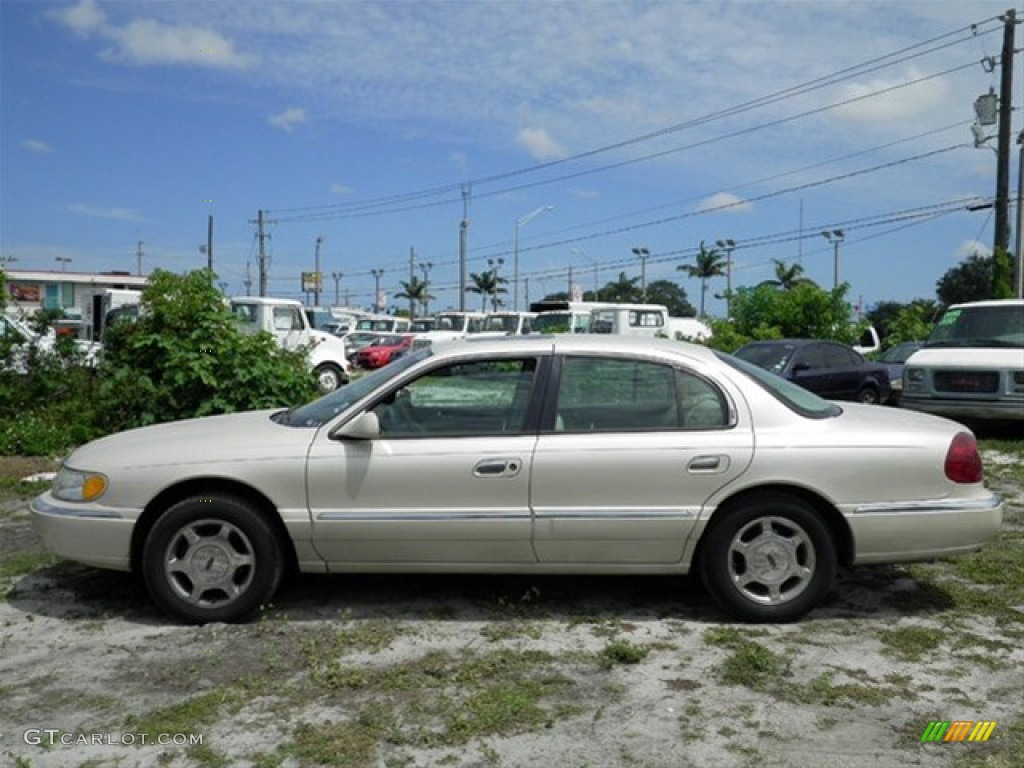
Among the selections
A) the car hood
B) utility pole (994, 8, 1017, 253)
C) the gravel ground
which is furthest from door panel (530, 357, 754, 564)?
utility pole (994, 8, 1017, 253)

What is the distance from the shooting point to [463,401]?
495 cm

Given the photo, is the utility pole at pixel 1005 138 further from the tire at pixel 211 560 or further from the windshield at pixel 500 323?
the tire at pixel 211 560

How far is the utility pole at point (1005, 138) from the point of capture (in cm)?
2220

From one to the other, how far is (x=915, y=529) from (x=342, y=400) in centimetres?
301

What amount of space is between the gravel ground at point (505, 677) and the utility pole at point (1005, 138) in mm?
19454

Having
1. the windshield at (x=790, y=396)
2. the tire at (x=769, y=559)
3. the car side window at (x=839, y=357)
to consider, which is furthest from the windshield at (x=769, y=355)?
the tire at (x=769, y=559)

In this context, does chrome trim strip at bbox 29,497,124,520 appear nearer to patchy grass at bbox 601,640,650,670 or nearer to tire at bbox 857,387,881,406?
patchy grass at bbox 601,640,650,670

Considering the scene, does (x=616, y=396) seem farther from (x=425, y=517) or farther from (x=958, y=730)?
(x=958, y=730)

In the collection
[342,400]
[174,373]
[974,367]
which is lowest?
[342,400]

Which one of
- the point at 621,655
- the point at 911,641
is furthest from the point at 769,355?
the point at 621,655

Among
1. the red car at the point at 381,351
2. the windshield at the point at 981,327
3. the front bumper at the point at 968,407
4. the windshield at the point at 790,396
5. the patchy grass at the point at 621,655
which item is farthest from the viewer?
the red car at the point at 381,351

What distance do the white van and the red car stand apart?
74.8 ft

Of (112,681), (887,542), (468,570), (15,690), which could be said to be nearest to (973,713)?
(887,542)

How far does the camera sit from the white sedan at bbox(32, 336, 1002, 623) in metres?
4.70
